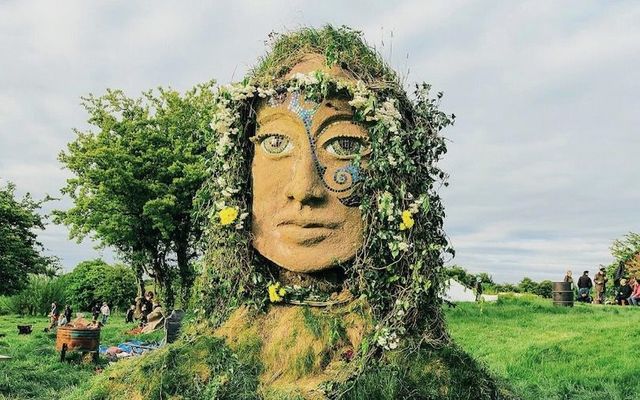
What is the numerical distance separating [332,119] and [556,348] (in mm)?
6682

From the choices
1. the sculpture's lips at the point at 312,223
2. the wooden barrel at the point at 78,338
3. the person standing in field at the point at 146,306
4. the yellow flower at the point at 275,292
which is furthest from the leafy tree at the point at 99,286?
the sculpture's lips at the point at 312,223

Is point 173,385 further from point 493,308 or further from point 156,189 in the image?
point 156,189

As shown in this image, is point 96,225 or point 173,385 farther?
point 96,225

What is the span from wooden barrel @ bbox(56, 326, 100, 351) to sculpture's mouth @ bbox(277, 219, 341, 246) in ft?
26.6

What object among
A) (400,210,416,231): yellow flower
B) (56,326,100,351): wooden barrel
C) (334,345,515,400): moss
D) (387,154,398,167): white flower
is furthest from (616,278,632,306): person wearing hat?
(387,154,398,167): white flower

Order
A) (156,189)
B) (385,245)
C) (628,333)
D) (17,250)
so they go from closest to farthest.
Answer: (385,245), (628,333), (156,189), (17,250)

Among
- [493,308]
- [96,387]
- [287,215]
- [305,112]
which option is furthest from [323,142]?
[493,308]

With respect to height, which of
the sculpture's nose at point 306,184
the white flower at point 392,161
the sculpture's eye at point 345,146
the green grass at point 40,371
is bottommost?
the green grass at point 40,371

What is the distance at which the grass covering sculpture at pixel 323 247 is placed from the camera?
4.58 metres

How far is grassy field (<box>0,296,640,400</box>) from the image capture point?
8.23m

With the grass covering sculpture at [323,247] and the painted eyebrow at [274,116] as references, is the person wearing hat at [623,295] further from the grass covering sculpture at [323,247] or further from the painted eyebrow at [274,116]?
the painted eyebrow at [274,116]

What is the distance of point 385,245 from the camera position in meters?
4.88

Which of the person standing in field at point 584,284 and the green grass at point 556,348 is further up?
the person standing in field at point 584,284

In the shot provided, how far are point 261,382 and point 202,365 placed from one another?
45 cm
